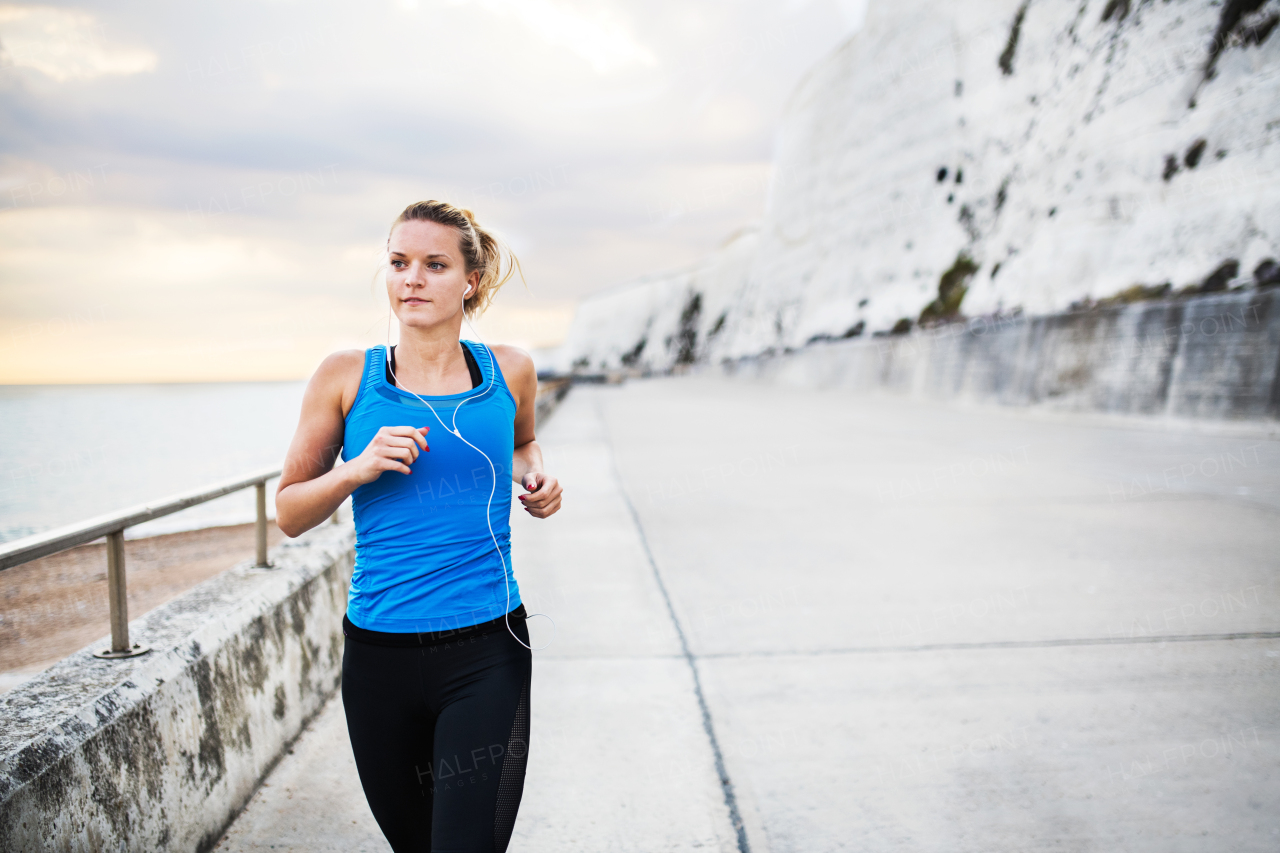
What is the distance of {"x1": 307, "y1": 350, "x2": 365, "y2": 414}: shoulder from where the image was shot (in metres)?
1.87

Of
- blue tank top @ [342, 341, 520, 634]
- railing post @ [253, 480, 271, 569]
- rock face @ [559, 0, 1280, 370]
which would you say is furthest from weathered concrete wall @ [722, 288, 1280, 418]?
blue tank top @ [342, 341, 520, 634]

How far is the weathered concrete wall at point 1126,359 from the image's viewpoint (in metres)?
12.1

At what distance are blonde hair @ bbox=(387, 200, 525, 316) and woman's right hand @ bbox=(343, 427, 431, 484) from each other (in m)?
0.54

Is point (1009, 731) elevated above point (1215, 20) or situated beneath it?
situated beneath

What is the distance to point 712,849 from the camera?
254 cm

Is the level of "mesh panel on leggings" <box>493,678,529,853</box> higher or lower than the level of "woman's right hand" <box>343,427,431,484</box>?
lower

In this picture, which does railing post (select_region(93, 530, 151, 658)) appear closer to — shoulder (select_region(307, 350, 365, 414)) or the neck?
shoulder (select_region(307, 350, 365, 414))

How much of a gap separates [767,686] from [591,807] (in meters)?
1.23

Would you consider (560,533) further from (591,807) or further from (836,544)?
(591,807)

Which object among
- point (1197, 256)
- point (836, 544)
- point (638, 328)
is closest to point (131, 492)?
point (836, 544)

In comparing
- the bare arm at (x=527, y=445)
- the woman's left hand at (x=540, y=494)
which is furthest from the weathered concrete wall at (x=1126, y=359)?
the woman's left hand at (x=540, y=494)

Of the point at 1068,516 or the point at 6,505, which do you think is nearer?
the point at 1068,516

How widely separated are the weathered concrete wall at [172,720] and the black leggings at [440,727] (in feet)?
2.31

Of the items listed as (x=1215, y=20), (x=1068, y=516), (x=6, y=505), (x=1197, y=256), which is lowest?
(x=6, y=505)
